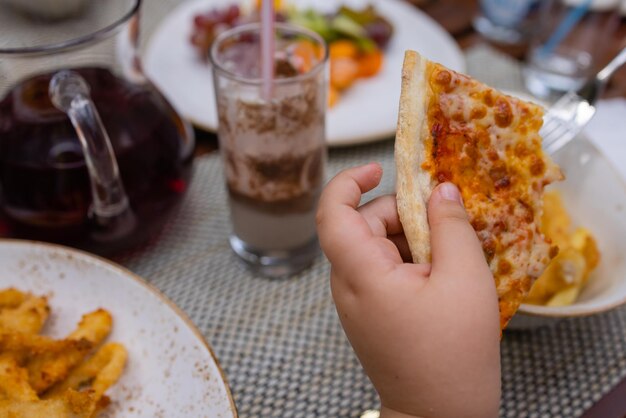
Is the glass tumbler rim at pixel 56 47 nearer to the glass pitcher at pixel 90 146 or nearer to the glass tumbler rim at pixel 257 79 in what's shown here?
the glass pitcher at pixel 90 146

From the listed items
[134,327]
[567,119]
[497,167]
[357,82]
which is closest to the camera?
[497,167]

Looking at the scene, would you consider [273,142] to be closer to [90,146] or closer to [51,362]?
[90,146]

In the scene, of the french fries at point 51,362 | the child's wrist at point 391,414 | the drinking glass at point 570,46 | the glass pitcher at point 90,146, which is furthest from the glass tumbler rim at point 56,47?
the drinking glass at point 570,46

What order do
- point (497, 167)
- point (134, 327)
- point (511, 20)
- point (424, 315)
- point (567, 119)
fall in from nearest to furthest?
1. point (424, 315)
2. point (497, 167)
3. point (134, 327)
4. point (567, 119)
5. point (511, 20)

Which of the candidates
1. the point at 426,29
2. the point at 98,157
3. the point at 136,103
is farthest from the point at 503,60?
the point at 98,157

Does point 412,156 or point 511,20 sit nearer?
point 412,156

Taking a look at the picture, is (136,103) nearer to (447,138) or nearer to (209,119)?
(209,119)

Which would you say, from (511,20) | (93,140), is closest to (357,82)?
(511,20)

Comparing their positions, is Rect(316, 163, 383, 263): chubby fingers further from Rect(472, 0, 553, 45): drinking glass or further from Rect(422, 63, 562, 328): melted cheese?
Rect(472, 0, 553, 45): drinking glass
